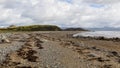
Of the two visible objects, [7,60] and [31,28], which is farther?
[31,28]

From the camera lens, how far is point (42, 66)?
958 inches

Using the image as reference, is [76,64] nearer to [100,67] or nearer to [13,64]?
[100,67]

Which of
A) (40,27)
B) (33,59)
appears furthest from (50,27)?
(33,59)

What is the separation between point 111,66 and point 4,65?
31.0 ft

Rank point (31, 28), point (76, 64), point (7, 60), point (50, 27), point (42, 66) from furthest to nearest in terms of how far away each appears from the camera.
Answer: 1. point (50, 27)
2. point (31, 28)
3. point (7, 60)
4. point (76, 64)
5. point (42, 66)

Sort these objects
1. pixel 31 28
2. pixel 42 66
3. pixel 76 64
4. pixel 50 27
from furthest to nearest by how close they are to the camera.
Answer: pixel 50 27, pixel 31 28, pixel 76 64, pixel 42 66

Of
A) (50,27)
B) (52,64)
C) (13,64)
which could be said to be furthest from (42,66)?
(50,27)

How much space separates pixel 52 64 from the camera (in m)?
25.0

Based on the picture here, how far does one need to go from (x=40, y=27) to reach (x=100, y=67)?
166 m

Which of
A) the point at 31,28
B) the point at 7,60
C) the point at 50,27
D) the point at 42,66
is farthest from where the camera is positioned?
the point at 50,27

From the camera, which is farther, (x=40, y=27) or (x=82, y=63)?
(x=40, y=27)

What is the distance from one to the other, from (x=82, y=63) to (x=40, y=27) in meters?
164

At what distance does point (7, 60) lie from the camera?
92.0 ft

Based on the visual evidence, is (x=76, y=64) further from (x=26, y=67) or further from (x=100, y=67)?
(x=26, y=67)
